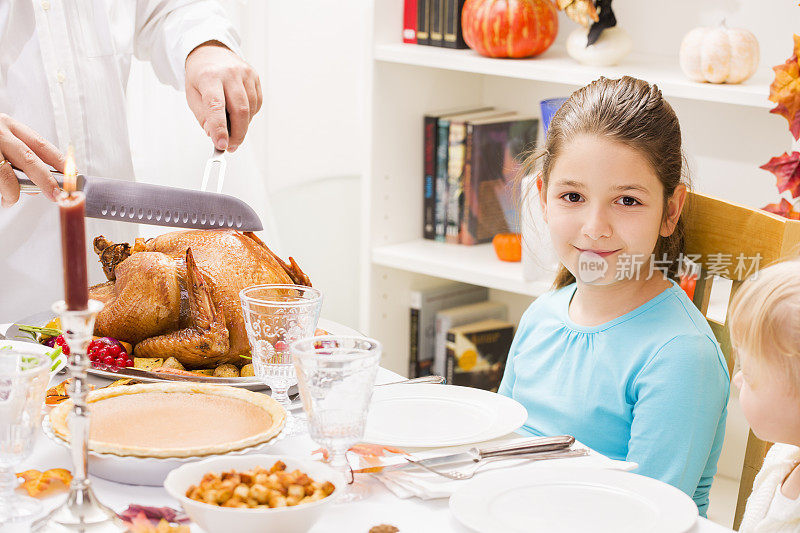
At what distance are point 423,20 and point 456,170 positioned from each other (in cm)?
38

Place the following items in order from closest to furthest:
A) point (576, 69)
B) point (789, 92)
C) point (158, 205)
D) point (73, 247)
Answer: point (73, 247) < point (158, 205) < point (789, 92) < point (576, 69)

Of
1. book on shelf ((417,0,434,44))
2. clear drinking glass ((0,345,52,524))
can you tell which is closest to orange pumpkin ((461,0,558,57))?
book on shelf ((417,0,434,44))

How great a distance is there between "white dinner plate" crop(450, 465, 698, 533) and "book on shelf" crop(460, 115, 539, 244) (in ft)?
4.98

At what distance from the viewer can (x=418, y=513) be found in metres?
0.88

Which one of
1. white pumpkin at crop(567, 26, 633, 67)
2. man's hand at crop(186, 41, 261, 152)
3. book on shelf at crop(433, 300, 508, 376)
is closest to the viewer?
man's hand at crop(186, 41, 261, 152)

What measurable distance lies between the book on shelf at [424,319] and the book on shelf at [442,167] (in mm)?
161

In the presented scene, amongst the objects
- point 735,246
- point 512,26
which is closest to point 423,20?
point 512,26

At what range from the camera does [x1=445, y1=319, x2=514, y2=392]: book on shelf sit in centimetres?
253

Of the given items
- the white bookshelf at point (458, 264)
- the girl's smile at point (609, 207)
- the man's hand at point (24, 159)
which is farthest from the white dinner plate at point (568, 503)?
the white bookshelf at point (458, 264)

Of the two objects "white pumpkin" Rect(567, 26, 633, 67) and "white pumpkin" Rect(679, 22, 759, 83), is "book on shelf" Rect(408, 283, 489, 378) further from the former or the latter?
"white pumpkin" Rect(679, 22, 759, 83)

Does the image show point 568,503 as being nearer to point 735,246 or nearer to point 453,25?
point 735,246

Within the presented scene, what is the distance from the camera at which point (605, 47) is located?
6.70ft

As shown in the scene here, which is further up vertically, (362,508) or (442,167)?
(442,167)

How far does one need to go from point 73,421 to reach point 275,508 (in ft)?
0.57
